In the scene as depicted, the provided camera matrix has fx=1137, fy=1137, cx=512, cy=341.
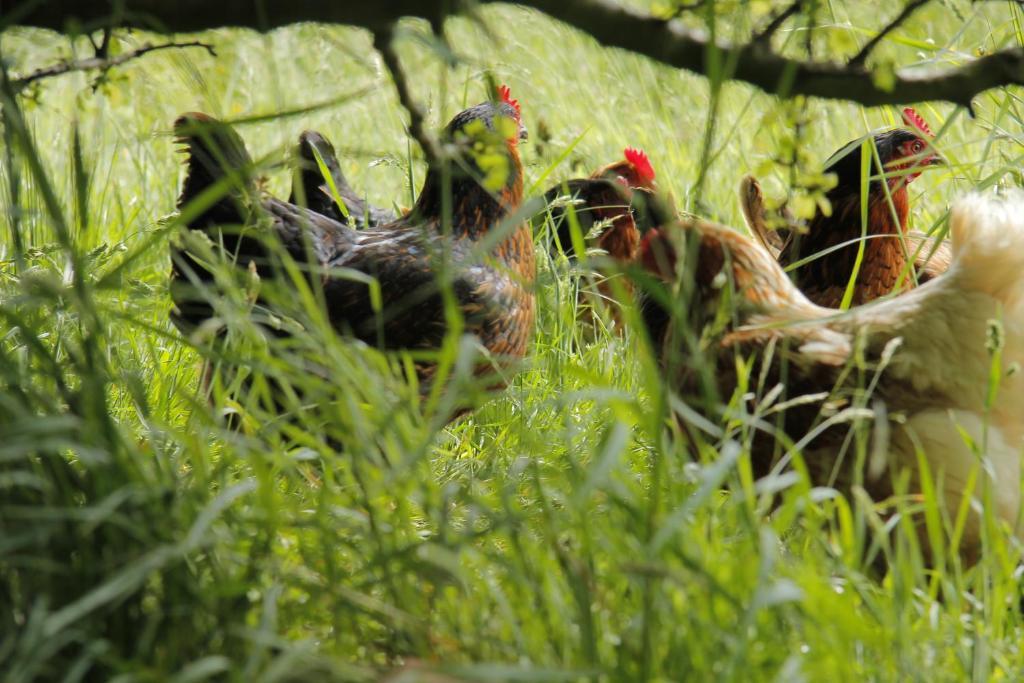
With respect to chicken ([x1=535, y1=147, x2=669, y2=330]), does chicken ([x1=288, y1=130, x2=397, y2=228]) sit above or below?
above

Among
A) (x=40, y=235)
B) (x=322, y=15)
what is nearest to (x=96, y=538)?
(x=322, y=15)

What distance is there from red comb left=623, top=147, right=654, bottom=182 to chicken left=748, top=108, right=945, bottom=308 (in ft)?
4.48

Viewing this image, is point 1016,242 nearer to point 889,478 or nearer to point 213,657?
point 889,478

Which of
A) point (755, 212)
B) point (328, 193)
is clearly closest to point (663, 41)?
point (755, 212)

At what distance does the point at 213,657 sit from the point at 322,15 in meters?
0.98

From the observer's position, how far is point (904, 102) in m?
1.82

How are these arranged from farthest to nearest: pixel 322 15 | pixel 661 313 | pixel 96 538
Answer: pixel 661 313
pixel 322 15
pixel 96 538

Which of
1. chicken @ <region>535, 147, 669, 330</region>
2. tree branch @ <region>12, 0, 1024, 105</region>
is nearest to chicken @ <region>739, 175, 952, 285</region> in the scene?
chicken @ <region>535, 147, 669, 330</region>

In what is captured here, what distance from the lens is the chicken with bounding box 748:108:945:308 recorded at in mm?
3562

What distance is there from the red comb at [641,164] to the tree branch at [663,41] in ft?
10.8

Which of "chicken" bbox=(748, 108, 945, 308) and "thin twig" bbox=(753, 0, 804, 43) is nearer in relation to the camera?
"thin twig" bbox=(753, 0, 804, 43)

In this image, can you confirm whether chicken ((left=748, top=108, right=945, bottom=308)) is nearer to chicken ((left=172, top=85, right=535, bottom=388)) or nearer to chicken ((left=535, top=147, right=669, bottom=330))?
chicken ((left=172, top=85, right=535, bottom=388))

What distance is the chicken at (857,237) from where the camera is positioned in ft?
11.7

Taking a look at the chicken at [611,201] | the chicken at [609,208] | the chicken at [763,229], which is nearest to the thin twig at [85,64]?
the chicken at [763,229]
